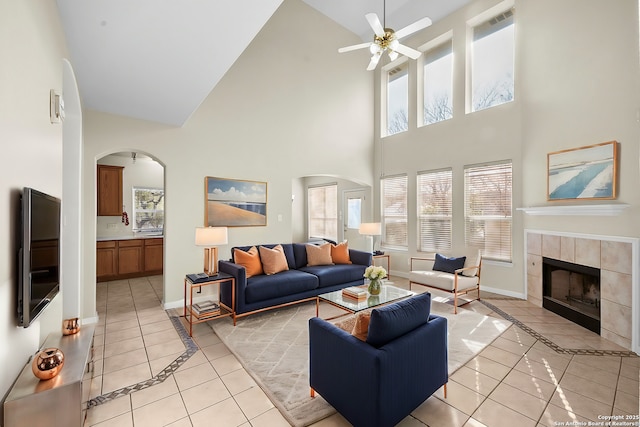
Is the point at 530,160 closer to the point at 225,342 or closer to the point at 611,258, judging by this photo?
the point at 611,258

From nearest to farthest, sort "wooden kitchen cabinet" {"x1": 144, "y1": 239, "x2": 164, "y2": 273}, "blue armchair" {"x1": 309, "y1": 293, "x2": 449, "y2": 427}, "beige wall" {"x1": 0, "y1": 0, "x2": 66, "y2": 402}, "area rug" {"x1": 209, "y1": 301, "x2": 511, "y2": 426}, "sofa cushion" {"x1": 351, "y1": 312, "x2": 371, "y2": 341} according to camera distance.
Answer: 1. "beige wall" {"x1": 0, "y1": 0, "x2": 66, "y2": 402}
2. "blue armchair" {"x1": 309, "y1": 293, "x2": 449, "y2": 427}
3. "sofa cushion" {"x1": 351, "y1": 312, "x2": 371, "y2": 341}
4. "area rug" {"x1": 209, "y1": 301, "x2": 511, "y2": 426}
5. "wooden kitchen cabinet" {"x1": 144, "y1": 239, "x2": 164, "y2": 273}

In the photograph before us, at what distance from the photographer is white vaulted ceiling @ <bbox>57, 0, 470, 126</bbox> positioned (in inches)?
76.2

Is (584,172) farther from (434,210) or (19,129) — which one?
(19,129)

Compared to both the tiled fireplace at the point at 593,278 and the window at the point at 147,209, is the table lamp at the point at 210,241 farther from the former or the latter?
the tiled fireplace at the point at 593,278

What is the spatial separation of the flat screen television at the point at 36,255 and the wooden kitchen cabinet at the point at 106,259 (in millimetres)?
4437

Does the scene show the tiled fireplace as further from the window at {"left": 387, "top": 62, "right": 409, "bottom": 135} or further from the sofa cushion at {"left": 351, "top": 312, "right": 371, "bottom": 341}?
the window at {"left": 387, "top": 62, "right": 409, "bottom": 135}

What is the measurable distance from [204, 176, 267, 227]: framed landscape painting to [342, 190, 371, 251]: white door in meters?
2.85

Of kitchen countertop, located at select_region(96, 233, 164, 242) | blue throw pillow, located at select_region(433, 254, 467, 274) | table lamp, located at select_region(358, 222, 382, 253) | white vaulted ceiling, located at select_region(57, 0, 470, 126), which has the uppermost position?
white vaulted ceiling, located at select_region(57, 0, 470, 126)

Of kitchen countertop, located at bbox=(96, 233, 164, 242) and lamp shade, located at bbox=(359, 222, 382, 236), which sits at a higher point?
lamp shade, located at bbox=(359, 222, 382, 236)

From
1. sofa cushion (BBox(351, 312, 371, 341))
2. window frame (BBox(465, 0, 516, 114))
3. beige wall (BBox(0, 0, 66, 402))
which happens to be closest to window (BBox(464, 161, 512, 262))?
window frame (BBox(465, 0, 516, 114))

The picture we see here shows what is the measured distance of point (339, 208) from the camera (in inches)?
309

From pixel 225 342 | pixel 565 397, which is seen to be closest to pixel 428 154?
pixel 565 397

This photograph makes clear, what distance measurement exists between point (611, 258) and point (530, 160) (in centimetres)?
182

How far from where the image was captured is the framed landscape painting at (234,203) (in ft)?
15.0
